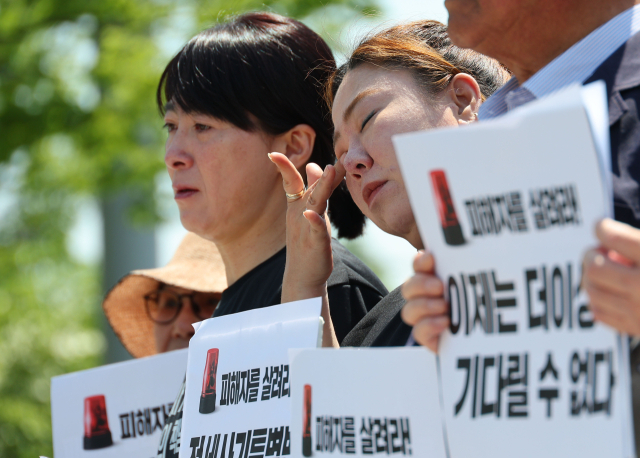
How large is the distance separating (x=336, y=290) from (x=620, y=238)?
1.17 metres

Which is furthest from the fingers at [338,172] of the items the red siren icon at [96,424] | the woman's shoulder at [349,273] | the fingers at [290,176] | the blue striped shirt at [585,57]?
the red siren icon at [96,424]

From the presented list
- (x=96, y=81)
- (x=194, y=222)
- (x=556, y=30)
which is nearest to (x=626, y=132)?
(x=556, y=30)

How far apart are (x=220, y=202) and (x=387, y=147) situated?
72 centimetres

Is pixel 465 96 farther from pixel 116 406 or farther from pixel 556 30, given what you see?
pixel 116 406

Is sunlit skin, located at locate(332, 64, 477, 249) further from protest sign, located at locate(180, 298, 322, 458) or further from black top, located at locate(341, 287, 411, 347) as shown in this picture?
protest sign, located at locate(180, 298, 322, 458)

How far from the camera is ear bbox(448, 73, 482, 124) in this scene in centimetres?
183

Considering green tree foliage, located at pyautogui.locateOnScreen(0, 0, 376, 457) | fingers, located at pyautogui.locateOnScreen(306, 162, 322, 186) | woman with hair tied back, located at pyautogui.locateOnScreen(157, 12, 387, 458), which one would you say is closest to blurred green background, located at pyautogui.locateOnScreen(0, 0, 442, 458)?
green tree foliage, located at pyautogui.locateOnScreen(0, 0, 376, 457)

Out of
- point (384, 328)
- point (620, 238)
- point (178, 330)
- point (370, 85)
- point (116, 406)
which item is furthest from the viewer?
point (178, 330)

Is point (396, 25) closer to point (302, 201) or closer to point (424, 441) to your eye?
point (302, 201)

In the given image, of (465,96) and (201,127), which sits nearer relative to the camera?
(465,96)

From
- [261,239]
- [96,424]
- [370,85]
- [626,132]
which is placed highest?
[370,85]

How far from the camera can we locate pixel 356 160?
1745 mm

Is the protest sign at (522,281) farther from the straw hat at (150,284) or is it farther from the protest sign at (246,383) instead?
the straw hat at (150,284)

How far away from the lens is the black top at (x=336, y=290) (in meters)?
2.00
